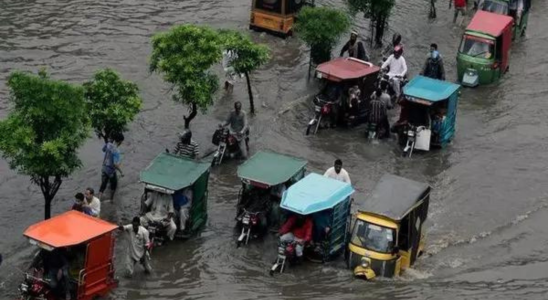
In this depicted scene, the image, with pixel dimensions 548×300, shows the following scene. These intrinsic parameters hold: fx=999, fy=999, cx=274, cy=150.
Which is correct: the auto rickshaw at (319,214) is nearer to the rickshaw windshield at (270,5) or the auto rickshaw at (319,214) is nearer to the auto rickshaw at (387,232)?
→ the auto rickshaw at (387,232)

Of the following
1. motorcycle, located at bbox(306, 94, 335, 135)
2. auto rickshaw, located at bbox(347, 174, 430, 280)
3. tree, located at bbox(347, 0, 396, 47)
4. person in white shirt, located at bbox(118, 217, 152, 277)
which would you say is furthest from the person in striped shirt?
tree, located at bbox(347, 0, 396, 47)

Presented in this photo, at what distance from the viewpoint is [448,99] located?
84.1 feet

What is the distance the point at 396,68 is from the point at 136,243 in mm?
12216

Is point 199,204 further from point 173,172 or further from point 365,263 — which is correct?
point 365,263

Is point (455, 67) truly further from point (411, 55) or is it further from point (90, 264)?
point (90, 264)

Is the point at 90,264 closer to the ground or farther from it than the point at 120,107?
closer to the ground

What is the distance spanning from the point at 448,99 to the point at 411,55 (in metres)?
7.69

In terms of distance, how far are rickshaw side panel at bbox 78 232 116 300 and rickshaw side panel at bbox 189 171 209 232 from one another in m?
2.62

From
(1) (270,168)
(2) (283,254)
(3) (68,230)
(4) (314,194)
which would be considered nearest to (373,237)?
(4) (314,194)

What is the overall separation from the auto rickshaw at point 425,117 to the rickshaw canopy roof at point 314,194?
5841 mm

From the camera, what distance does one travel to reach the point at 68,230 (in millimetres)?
18062

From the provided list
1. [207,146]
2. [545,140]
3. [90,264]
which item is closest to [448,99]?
[545,140]

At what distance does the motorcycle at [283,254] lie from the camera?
1952 centimetres

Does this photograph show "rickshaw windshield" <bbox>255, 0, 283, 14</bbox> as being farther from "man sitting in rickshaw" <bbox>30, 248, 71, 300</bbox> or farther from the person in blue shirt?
"man sitting in rickshaw" <bbox>30, 248, 71, 300</bbox>
